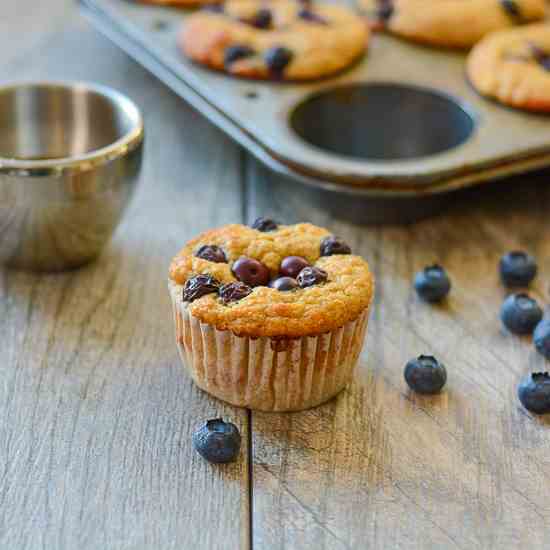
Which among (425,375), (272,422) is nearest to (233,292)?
(272,422)

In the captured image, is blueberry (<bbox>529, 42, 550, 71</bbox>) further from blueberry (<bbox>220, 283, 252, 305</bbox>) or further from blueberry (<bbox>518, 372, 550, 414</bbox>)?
blueberry (<bbox>220, 283, 252, 305</bbox>)

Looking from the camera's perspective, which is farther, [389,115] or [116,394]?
[389,115]

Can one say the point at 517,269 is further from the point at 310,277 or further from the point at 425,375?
the point at 310,277

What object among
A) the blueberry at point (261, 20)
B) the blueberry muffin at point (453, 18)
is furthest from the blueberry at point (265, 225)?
the blueberry muffin at point (453, 18)

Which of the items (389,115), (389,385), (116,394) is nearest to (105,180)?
(116,394)

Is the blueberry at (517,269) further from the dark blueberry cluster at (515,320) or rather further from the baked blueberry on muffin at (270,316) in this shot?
the baked blueberry on muffin at (270,316)

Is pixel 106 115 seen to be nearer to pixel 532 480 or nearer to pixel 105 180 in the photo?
pixel 105 180
